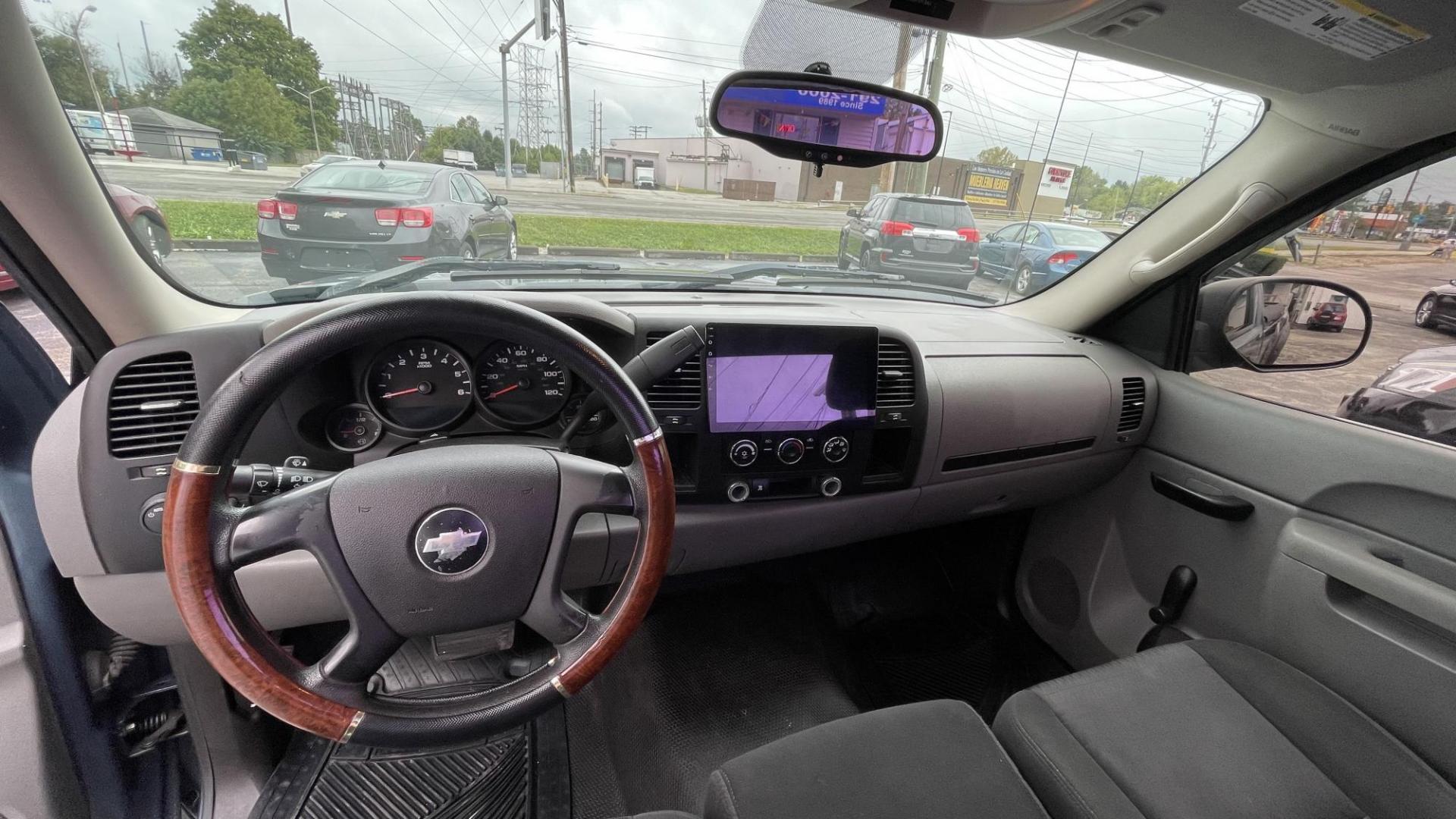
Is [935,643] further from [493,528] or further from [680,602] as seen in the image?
[493,528]

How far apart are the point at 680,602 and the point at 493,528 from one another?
64.0 inches

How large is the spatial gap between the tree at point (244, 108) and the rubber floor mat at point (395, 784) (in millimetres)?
1636

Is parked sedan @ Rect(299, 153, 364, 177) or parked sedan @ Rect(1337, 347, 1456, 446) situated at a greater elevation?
parked sedan @ Rect(299, 153, 364, 177)

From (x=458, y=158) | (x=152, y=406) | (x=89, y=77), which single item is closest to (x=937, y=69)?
(x=458, y=158)

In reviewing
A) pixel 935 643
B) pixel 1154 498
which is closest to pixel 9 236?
pixel 935 643

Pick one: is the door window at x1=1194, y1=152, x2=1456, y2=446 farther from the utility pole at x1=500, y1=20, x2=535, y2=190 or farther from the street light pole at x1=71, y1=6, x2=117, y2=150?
the street light pole at x1=71, y1=6, x2=117, y2=150

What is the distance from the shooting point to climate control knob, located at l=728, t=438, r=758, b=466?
5.81 feet

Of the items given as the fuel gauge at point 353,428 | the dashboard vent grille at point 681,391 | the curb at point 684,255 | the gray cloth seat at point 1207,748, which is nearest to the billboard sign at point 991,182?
the curb at point 684,255

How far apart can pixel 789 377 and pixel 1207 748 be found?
4.20ft

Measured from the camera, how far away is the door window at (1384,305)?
5.78 ft

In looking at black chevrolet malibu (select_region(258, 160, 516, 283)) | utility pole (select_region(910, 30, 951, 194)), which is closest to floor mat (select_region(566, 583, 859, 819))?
black chevrolet malibu (select_region(258, 160, 516, 283))

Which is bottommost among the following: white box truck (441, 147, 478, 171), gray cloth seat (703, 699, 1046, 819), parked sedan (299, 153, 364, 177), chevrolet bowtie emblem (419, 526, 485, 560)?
gray cloth seat (703, 699, 1046, 819)

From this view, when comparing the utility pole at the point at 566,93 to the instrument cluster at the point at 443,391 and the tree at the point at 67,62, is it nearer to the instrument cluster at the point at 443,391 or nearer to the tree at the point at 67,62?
the instrument cluster at the point at 443,391

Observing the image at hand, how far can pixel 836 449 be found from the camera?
1.88 meters
